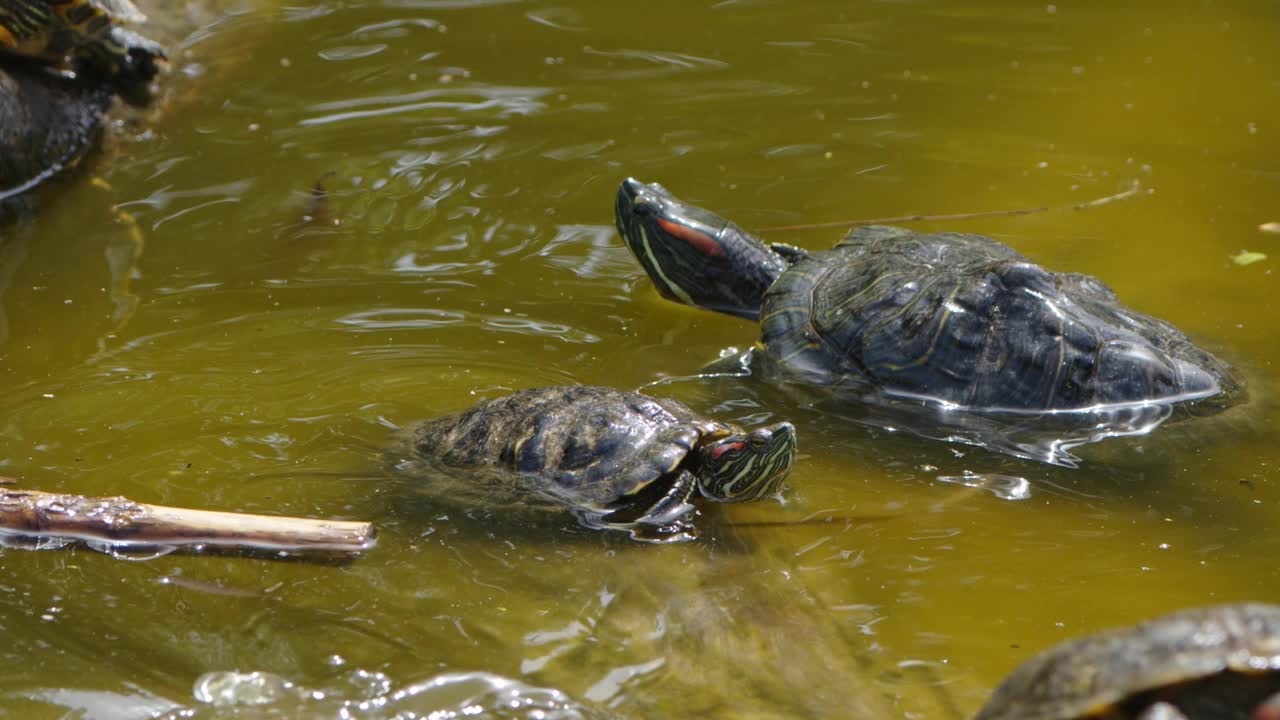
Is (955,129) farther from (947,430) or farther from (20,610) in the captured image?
(20,610)

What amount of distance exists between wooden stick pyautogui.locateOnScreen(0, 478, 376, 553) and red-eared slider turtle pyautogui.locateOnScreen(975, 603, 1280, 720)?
1.92 meters

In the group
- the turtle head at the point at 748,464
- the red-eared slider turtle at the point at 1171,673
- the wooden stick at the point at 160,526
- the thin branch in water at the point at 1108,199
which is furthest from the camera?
the thin branch in water at the point at 1108,199

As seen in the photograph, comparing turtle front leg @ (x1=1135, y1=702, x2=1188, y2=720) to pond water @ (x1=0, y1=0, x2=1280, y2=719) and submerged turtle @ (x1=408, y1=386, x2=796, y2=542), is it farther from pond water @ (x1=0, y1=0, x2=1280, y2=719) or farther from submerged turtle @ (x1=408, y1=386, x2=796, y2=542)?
submerged turtle @ (x1=408, y1=386, x2=796, y2=542)

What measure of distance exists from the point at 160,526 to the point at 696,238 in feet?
8.96

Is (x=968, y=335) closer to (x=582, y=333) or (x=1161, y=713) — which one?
(x=582, y=333)

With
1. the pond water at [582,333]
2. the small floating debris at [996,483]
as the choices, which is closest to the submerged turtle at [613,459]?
the pond water at [582,333]

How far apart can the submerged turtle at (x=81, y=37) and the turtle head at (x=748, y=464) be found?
514 cm

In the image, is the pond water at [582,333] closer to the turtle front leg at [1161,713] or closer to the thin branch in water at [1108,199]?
the thin branch in water at [1108,199]

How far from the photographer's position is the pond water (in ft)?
10.0

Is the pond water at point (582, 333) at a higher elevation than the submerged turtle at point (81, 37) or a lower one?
lower

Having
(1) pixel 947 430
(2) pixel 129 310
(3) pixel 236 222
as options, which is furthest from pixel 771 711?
(3) pixel 236 222

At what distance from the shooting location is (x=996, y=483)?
387cm

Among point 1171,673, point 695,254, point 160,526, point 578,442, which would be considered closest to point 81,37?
point 695,254

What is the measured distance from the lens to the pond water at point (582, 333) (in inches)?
120
